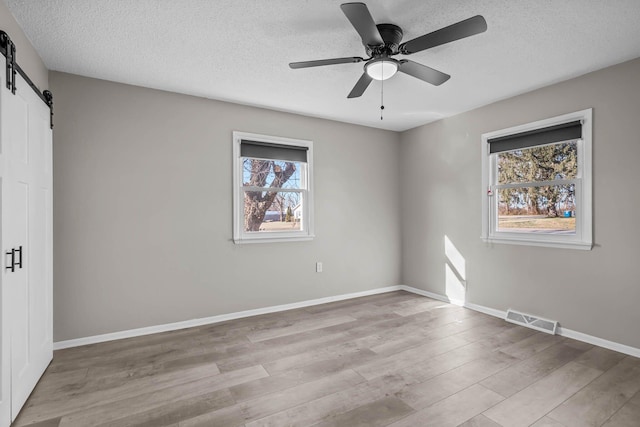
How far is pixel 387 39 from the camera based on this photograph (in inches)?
90.4

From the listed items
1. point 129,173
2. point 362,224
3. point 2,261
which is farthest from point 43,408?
point 362,224

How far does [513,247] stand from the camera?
3684 mm

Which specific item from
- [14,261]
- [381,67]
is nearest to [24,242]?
[14,261]

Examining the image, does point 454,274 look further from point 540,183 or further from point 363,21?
point 363,21

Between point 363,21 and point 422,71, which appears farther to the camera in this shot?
point 422,71

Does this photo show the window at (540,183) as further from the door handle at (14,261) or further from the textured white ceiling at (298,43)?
the door handle at (14,261)

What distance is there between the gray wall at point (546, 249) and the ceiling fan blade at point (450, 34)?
2033 mm

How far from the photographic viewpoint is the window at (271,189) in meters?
3.85

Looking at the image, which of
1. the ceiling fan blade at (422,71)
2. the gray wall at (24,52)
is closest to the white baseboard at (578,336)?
the ceiling fan blade at (422,71)

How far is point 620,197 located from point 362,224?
2.85m

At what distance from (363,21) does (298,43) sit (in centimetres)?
82

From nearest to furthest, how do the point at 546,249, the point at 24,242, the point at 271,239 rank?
the point at 24,242 → the point at 546,249 → the point at 271,239

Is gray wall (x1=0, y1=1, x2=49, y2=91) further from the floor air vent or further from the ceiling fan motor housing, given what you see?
the floor air vent

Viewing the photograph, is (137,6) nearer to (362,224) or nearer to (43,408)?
(43,408)
